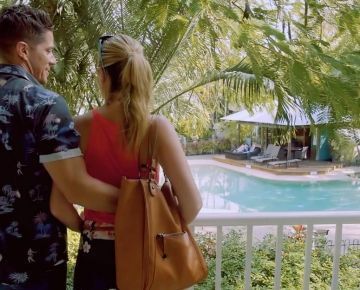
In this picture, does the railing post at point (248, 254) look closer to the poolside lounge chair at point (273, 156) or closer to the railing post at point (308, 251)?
the railing post at point (308, 251)

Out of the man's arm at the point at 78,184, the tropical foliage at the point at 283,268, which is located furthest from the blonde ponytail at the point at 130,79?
the tropical foliage at the point at 283,268

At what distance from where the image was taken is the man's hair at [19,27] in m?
0.93

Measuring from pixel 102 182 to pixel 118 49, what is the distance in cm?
31

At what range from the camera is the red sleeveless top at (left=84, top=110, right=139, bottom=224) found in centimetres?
100

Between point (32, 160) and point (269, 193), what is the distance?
43.6 ft

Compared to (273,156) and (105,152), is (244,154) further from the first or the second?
(105,152)

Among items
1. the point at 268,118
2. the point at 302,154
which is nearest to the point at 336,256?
the point at 268,118

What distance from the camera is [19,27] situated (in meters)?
0.93

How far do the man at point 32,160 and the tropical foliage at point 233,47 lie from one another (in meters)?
1.36

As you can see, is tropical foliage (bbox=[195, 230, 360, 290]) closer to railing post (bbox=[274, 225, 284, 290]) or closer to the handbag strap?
railing post (bbox=[274, 225, 284, 290])

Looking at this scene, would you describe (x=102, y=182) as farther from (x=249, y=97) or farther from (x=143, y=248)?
(x=249, y=97)

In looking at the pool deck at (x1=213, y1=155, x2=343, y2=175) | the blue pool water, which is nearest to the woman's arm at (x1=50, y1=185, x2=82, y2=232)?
the blue pool water

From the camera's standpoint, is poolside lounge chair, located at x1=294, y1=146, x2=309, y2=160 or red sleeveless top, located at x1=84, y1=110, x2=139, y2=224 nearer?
red sleeveless top, located at x1=84, y1=110, x2=139, y2=224

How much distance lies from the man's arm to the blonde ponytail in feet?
0.39
